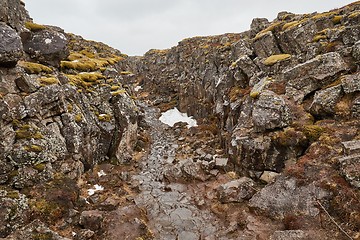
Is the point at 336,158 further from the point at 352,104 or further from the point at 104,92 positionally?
the point at 104,92

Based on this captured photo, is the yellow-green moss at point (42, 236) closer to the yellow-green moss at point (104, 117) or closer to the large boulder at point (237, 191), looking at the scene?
the large boulder at point (237, 191)

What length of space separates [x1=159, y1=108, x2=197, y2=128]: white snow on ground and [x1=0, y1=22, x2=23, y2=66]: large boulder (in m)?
37.5

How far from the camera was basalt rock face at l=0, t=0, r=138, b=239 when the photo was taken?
1753 centimetres

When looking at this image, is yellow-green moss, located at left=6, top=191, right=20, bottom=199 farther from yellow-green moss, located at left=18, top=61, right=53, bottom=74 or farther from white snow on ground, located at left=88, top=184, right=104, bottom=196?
yellow-green moss, located at left=18, top=61, right=53, bottom=74

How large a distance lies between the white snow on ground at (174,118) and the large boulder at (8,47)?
37529 mm

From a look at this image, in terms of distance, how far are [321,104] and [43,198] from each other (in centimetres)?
2592

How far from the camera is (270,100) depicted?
2572 cm

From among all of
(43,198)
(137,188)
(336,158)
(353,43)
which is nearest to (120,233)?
(43,198)

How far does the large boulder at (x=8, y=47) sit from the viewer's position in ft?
65.4

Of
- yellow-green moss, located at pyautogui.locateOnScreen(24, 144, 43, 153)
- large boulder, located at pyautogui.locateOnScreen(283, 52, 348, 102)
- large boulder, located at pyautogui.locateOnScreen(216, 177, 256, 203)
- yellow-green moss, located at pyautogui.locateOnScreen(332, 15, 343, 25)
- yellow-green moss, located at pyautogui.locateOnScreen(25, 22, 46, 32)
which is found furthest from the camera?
yellow-green moss, located at pyautogui.locateOnScreen(332, 15, 343, 25)

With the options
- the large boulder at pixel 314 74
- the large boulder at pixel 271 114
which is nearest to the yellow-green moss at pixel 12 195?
the large boulder at pixel 271 114

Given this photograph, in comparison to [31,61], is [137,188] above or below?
below

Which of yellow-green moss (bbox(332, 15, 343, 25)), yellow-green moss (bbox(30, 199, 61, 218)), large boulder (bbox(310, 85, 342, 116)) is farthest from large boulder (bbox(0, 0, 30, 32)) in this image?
yellow-green moss (bbox(332, 15, 343, 25))

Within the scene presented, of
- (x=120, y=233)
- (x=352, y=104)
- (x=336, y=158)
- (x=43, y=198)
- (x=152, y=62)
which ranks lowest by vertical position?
(x=120, y=233)
